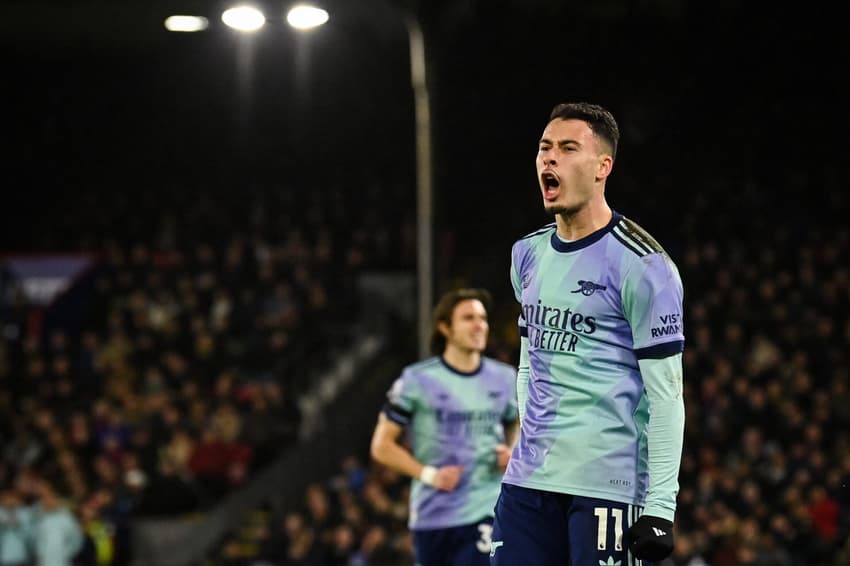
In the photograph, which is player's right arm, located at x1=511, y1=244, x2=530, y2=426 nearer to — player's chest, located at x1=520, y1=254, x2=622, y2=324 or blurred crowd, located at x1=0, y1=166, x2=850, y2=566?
player's chest, located at x1=520, y1=254, x2=622, y2=324

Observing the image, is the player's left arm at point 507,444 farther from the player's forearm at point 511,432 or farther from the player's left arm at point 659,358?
the player's left arm at point 659,358

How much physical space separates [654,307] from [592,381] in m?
0.33

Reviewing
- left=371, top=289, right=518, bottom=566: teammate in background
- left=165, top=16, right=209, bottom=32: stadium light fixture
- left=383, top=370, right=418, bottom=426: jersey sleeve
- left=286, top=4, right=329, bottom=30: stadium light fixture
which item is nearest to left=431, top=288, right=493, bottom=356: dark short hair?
left=371, top=289, right=518, bottom=566: teammate in background

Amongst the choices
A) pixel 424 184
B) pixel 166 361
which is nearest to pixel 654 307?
pixel 424 184

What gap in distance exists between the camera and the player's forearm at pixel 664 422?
4590 mm

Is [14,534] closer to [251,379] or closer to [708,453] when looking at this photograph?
[251,379]

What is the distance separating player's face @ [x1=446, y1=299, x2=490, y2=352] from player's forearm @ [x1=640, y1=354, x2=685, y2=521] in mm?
3459

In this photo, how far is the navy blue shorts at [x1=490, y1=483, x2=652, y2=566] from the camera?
4.65 m

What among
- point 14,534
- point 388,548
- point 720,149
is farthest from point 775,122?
point 14,534

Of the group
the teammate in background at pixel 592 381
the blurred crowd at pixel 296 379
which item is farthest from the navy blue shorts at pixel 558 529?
the blurred crowd at pixel 296 379

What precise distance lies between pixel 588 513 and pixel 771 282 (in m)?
15.1

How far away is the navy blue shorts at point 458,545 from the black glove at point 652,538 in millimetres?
3309

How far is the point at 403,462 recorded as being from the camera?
8086 millimetres

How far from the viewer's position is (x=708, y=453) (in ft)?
52.7
